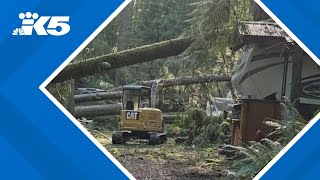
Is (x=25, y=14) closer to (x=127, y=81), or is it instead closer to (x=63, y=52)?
(x=63, y=52)

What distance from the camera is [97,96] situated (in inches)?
166

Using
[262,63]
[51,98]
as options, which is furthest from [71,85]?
[262,63]

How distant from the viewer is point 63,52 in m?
3.36

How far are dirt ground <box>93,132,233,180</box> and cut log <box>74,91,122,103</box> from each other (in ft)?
1.20

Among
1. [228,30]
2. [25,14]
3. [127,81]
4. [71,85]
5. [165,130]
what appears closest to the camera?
[25,14]

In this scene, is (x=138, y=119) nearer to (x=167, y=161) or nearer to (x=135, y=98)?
(x=135, y=98)

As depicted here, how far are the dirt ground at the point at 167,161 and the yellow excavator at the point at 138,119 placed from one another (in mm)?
142

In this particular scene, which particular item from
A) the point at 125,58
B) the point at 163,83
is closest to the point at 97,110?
the point at 125,58

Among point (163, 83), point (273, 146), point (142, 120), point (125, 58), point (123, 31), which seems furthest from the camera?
point (142, 120)

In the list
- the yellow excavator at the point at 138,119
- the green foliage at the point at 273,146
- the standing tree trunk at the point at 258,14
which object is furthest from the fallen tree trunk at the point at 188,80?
the green foliage at the point at 273,146

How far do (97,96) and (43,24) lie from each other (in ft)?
3.38

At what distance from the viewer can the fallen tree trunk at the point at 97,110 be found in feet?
12.3

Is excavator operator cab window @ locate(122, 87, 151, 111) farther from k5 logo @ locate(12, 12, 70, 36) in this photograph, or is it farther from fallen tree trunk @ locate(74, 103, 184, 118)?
k5 logo @ locate(12, 12, 70, 36)

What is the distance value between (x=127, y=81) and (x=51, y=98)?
94 cm
